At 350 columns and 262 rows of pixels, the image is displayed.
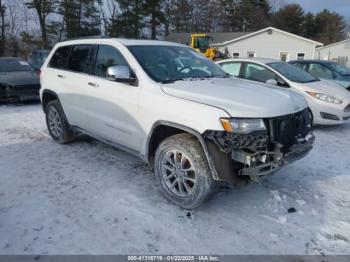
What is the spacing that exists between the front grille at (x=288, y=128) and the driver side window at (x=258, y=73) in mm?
3923

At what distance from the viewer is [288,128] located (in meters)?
3.46

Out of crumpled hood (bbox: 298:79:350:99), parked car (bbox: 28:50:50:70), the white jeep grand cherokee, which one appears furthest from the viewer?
parked car (bbox: 28:50:50:70)

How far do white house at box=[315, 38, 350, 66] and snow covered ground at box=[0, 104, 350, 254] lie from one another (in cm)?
3689

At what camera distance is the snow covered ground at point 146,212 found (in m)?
3.02

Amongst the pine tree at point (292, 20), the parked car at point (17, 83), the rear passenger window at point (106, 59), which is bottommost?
the parked car at point (17, 83)

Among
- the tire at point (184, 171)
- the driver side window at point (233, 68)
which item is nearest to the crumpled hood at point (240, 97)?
the tire at point (184, 171)

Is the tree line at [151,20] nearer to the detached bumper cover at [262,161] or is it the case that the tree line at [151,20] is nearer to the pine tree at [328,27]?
the pine tree at [328,27]

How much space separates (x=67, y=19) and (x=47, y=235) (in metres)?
37.2

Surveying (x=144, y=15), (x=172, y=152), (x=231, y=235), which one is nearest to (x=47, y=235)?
(x=172, y=152)

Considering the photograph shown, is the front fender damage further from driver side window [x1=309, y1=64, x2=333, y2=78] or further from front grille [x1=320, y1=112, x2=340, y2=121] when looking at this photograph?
driver side window [x1=309, y1=64, x2=333, y2=78]

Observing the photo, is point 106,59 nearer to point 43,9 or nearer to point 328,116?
point 328,116

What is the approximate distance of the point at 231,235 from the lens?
318 centimetres

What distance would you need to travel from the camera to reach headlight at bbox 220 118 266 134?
308cm

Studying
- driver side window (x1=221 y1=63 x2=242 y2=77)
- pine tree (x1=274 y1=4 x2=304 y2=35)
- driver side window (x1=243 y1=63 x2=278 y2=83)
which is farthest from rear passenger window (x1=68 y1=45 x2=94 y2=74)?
pine tree (x1=274 y1=4 x2=304 y2=35)
